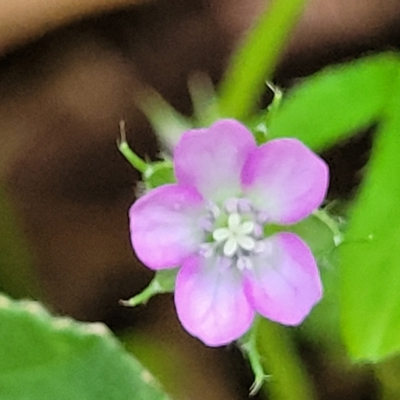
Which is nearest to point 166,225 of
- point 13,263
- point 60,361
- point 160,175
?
point 160,175

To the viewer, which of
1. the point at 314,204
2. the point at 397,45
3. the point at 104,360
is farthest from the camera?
the point at 397,45

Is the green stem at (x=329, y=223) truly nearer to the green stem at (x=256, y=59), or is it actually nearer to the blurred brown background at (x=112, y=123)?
the green stem at (x=256, y=59)

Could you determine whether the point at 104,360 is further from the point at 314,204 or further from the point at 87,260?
the point at 87,260

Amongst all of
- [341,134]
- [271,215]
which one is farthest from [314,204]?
[341,134]

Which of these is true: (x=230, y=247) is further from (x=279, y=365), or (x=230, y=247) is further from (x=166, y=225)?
(x=279, y=365)

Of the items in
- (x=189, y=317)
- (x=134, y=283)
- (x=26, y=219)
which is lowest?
(x=134, y=283)

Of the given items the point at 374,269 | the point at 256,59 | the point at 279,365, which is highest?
the point at 256,59

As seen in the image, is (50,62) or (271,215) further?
(50,62)
